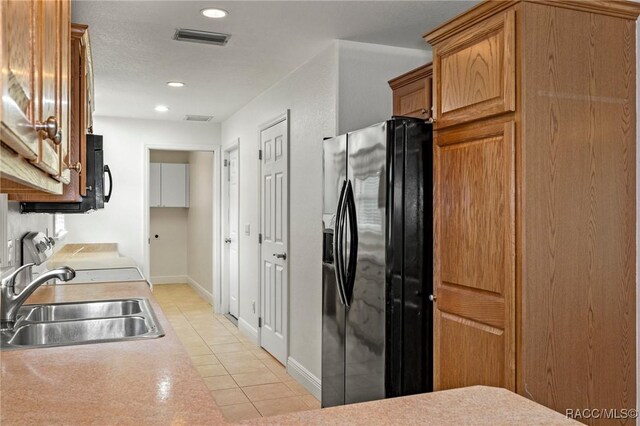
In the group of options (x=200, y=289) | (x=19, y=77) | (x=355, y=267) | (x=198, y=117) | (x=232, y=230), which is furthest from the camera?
(x=200, y=289)

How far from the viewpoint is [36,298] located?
2.82 meters

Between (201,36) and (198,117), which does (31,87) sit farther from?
(198,117)

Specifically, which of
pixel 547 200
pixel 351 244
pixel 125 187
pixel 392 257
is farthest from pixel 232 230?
pixel 547 200

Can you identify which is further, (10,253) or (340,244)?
(340,244)

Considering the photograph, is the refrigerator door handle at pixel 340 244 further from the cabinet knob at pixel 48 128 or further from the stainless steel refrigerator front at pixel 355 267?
the cabinet knob at pixel 48 128

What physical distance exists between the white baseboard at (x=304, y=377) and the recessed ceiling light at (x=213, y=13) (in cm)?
252

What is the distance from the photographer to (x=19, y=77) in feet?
2.17

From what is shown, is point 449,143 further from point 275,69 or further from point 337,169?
point 275,69

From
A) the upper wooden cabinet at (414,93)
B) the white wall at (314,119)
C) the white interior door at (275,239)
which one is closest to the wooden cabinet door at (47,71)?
the upper wooden cabinet at (414,93)

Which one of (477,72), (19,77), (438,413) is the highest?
(477,72)

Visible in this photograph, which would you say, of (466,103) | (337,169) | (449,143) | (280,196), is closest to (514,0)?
(466,103)

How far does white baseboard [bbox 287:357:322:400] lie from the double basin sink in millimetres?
1637

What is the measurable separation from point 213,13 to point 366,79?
1.12 meters

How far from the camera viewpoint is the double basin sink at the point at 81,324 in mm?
2117
